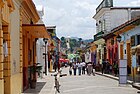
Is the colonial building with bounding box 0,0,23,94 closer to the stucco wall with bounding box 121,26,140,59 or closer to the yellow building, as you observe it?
the yellow building

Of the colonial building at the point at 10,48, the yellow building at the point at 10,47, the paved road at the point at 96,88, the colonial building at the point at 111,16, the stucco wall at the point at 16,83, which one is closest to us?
the yellow building at the point at 10,47

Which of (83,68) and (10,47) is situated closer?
(10,47)

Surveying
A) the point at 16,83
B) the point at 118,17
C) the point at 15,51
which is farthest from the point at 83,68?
the point at 15,51

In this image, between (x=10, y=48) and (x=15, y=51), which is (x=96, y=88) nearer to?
(x=15, y=51)

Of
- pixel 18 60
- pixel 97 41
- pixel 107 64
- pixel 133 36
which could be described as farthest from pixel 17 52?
pixel 97 41

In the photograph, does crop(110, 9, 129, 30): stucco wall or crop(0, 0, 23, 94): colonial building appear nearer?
crop(0, 0, 23, 94): colonial building

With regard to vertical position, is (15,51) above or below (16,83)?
above

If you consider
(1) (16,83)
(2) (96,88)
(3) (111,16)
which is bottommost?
(2) (96,88)

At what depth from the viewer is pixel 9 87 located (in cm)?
1438

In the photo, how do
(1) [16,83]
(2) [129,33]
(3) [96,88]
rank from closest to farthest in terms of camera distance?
(1) [16,83], (3) [96,88], (2) [129,33]

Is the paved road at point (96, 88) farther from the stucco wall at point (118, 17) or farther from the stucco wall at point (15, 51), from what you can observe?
the stucco wall at point (118, 17)

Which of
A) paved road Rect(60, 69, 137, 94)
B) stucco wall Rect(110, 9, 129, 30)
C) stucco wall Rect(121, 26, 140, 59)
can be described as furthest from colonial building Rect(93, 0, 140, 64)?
paved road Rect(60, 69, 137, 94)

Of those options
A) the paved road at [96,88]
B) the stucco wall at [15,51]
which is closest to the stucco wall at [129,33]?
the paved road at [96,88]

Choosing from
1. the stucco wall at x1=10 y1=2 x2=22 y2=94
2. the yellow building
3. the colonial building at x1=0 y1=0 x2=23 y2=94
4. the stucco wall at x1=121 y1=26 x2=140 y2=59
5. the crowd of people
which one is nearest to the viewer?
the yellow building
